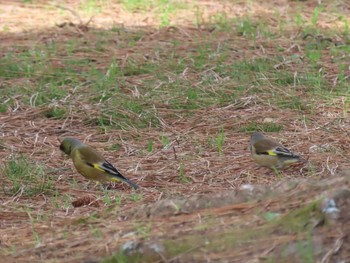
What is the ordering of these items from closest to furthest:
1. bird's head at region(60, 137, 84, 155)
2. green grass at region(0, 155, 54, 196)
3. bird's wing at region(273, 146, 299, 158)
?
green grass at region(0, 155, 54, 196)
bird's wing at region(273, 146, 299, 158)
bird's head at region(60, 137, 84, 155)

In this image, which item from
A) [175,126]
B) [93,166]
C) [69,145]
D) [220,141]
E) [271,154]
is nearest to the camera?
[93,166]

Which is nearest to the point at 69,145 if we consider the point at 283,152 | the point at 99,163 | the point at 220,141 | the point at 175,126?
the point at 99,163

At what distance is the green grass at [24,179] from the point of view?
22.4ft

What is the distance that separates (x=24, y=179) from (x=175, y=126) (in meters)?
1.91

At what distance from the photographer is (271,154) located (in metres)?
7.15

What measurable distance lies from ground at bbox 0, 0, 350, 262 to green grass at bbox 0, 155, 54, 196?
0.01m

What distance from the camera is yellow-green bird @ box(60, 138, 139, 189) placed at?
272 inches

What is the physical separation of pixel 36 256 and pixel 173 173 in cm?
232

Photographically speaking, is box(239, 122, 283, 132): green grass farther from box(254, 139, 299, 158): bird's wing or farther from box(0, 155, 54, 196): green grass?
box(0, 155, 54, 196): green grass

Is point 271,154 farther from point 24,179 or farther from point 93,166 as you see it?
point 24,179

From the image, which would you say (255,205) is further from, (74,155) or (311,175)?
(74,155)

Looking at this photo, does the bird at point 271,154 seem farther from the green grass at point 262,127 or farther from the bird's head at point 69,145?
the bird's head at point 69,145

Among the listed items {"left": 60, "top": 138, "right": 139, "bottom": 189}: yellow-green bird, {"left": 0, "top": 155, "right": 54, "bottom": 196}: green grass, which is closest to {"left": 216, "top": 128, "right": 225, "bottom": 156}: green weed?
{"left": 60, "top": 138, "right": 139, "bottom": 189}: yellow-green bird

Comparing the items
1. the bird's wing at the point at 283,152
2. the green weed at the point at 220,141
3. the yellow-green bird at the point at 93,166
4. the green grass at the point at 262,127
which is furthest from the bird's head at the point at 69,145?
the green grass at the point at 262,127
